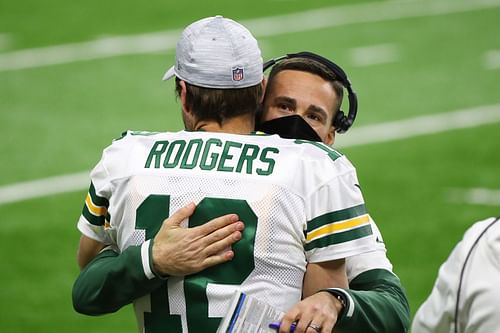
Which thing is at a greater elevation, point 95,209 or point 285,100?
point 285,100

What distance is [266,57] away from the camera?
12414mm

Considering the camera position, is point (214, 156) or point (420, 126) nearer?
point (214, 156)

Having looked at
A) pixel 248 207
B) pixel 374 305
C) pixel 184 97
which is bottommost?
pixel 374 305

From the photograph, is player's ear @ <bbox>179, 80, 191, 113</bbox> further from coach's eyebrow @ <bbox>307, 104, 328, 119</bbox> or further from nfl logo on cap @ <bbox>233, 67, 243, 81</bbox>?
coach's eyebrow @ <bbox>307, 104, 328, 119</bbox>

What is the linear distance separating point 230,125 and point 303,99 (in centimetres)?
48

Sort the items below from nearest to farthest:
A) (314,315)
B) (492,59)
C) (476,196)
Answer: (314,315)
(476,196)
(492,59)

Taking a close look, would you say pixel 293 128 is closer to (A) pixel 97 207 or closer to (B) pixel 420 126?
(A) pixel 97 207

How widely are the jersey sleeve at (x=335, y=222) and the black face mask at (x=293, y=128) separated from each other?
0.48 metres

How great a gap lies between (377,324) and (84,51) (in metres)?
9.66

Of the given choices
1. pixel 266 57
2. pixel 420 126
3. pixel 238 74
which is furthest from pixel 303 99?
pixel 266 57

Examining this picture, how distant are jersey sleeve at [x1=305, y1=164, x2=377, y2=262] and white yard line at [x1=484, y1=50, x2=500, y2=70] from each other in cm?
934

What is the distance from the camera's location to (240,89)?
3.55 m

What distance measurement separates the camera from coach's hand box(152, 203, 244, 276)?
11.1ft

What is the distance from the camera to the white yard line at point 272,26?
12453 millimetres
